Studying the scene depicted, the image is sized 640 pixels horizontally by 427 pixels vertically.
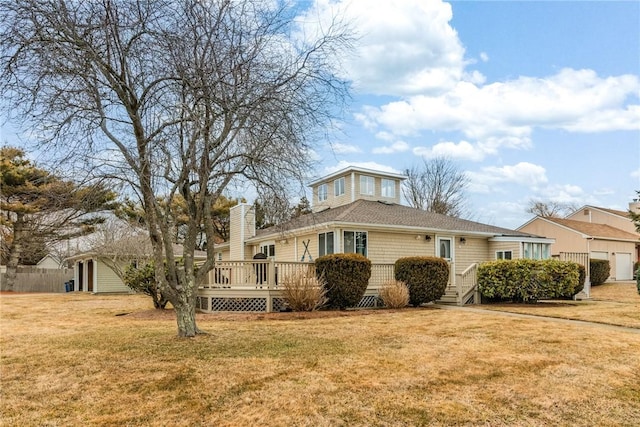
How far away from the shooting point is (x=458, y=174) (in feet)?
113

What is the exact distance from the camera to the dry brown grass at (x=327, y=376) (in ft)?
15.1

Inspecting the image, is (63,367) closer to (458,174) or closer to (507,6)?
(507,6)

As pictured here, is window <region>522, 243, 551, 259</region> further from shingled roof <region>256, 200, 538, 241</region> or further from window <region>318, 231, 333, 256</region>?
window <region>318, 231, 333, 256</region>

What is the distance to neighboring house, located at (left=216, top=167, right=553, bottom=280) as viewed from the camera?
16281mm

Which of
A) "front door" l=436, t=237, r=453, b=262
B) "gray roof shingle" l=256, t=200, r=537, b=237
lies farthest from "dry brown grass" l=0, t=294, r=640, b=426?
"front door" l=436, t=237, r=453, b=262

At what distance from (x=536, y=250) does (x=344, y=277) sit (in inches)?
410

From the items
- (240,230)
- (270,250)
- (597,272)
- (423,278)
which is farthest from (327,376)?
(597,272)

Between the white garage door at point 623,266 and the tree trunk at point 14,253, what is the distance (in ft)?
125

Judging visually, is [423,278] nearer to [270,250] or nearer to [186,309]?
[270,250]

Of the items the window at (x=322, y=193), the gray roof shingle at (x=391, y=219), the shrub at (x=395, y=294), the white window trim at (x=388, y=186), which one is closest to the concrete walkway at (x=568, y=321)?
the shrub at (x=395, y=294)

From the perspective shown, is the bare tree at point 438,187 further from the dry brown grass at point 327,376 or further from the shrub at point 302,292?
the dry brown grass at point 327,376

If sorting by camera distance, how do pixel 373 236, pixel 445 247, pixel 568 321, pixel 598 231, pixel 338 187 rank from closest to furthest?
1. pixel 568 321
2. pixel 373 236
3. pixel 445 247
4. pixel 338 187
5. pixel 598 231

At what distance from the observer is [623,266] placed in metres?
28.8

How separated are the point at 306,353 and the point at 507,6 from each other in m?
10.8
